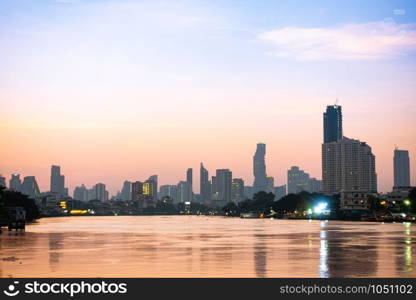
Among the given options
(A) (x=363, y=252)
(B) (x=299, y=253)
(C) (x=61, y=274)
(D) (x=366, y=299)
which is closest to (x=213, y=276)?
(C) (x=61, y=274)

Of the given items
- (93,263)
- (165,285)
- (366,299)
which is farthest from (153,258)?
(366,299)

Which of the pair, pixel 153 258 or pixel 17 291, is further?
pixel 153 258

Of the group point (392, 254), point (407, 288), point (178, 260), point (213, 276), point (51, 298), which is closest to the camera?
point (51, 298)

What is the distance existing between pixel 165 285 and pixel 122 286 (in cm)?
244

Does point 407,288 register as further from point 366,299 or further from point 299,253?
point 299,253

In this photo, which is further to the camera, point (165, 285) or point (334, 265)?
point (334, 265)

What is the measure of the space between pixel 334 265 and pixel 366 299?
17.2 meters

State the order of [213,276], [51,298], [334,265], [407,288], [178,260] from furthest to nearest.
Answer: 1. [178,260]
2. [334,265]
3. [213,276]
4. [407,288]
5. [51,298]

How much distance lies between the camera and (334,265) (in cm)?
4638

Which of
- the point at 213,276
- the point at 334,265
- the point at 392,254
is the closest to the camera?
the point at 213,276

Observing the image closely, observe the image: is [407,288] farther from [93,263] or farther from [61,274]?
[93,263]

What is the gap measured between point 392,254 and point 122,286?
3218cm

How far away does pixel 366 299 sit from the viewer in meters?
29.4

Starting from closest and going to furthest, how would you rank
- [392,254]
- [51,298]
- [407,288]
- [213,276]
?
[51,298]
[407,288]
[213,276]
[392,254]
